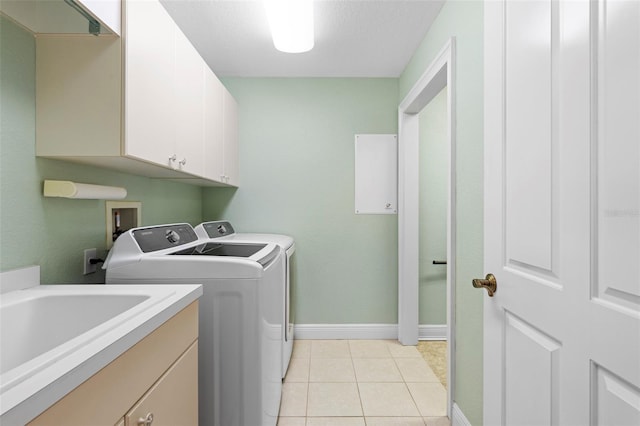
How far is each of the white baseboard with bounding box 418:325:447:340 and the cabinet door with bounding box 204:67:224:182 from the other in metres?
2.17

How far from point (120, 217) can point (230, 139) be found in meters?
1.08

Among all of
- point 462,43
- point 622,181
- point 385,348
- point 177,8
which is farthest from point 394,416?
point 177,8

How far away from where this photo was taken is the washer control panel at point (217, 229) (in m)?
2.28

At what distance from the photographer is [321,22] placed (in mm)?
1998

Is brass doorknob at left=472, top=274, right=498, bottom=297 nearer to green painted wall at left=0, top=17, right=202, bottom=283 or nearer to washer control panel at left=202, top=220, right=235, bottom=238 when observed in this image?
green painted wall at left=0, top=17, right=202, bottom=283

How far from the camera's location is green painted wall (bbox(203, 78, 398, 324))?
283cm

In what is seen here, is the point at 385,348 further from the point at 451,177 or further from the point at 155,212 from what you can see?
the point at 155,212

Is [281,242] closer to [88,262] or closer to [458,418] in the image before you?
[88,262]

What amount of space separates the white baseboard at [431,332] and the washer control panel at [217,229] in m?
1.89

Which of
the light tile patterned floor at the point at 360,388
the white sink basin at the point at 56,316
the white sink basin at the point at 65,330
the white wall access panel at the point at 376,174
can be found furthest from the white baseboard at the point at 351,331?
the white sink basin at the point at 56,316

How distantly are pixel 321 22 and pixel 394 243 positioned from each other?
1.86 m

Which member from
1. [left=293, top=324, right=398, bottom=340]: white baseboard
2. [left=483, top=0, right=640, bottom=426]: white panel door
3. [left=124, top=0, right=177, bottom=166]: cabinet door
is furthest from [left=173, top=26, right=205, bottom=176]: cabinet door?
[left=293, top=324, right=398, bottom=340]: white baseboard

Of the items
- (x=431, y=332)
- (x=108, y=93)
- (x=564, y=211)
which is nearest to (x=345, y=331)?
(x=431, y=332)

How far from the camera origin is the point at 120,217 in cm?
170
